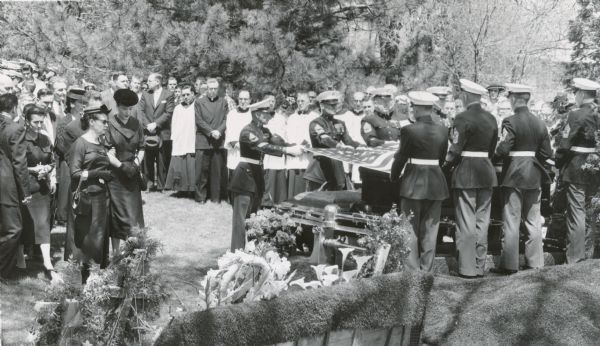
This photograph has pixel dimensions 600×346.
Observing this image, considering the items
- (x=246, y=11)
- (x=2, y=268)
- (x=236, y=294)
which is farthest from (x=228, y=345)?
(x=246, y=11)

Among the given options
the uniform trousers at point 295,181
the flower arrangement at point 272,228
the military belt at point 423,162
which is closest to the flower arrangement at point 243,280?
the flower arrangement at point 272,228

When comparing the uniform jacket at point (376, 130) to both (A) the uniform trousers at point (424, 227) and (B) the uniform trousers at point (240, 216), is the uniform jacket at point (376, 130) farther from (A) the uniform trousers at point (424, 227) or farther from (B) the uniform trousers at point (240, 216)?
(B) the uniform trousers at point (240, 216)

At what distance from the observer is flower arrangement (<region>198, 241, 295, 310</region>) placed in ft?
14.0

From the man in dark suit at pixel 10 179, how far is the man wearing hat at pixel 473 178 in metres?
4.39

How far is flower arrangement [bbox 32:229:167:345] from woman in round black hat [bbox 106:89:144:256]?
11.1ft

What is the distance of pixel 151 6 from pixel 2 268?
653 cm

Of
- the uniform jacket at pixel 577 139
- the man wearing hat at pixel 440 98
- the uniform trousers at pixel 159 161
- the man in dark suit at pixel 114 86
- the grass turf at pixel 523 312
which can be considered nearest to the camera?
the grass turf at pixel 523 312

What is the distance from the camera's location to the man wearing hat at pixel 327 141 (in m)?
10.1

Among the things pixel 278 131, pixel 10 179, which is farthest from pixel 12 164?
pixel 278 131

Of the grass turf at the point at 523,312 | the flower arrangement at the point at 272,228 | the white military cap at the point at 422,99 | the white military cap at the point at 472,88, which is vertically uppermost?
the white military cap at the point at 472,88

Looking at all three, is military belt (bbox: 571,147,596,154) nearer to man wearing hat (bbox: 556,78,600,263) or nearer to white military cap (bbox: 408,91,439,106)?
man wearing hat (bbox: 556,78,600,263)

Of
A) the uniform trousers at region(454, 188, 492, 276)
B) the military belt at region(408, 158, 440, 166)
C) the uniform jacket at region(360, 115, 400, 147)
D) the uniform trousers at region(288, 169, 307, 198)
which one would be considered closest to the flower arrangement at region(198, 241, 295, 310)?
the military belt at region(408, 158, 440, 166)

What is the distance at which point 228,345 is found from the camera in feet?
12.9

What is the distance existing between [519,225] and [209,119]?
18.5 feet
